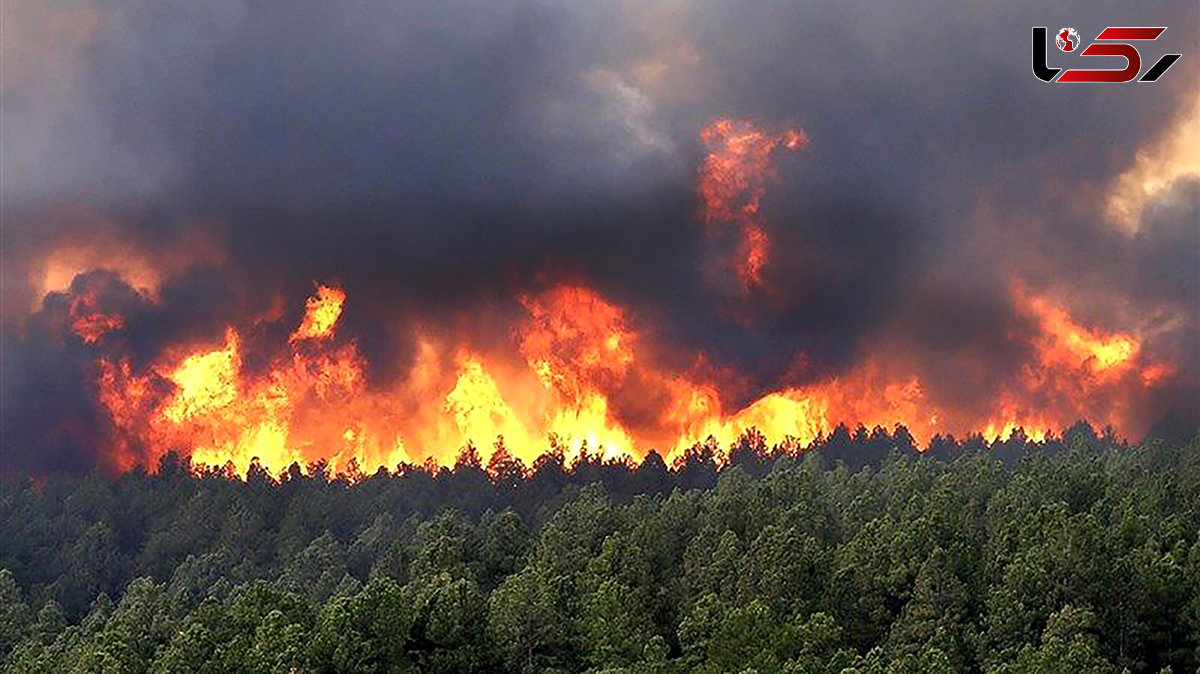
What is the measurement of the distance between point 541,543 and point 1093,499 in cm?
6525

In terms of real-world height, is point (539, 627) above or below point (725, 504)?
below

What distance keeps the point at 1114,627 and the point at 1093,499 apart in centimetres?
4939

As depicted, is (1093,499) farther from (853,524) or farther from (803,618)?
(803,618)

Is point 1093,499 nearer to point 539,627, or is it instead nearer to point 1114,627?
point 1114,627

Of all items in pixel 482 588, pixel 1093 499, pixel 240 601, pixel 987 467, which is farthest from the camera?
pixel 987 467

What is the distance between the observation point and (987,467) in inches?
7008

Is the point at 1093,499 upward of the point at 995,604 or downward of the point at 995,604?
upward

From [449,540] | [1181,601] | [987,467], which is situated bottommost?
[1181,601]

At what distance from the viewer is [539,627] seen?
366ft

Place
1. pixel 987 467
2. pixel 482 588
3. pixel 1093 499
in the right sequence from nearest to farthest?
pixel 482 588 → pixel 1093 499 → pixel 987 467

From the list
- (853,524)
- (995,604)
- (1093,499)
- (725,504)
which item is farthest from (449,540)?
(1093,499)

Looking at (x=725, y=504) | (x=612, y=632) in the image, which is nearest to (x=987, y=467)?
(x=725, y=504)

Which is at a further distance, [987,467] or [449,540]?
[987,467]

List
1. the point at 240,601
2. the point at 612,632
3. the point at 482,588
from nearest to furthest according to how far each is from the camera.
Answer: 1. the point at 612,632
2. the point at 240,601
3. the point at 482,588
